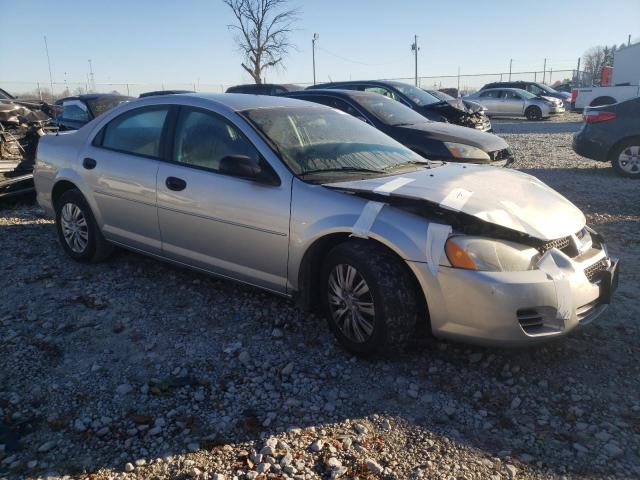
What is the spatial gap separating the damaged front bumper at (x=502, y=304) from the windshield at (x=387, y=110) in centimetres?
484

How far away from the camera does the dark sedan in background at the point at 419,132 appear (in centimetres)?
700

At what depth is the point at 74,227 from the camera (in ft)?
16.8

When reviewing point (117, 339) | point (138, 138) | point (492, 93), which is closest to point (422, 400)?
point (117, 339)

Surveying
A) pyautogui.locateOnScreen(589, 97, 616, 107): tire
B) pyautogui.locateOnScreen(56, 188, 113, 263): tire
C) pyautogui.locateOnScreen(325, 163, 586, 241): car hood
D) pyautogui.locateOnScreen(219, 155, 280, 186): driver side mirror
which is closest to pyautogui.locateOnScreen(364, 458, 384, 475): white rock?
pyautogui.locateOnScreen(325, 163, 586, 241): car hood

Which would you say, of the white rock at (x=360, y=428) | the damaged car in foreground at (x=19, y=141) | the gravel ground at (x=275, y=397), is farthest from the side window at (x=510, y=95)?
the white rock at (x=360, y=428)

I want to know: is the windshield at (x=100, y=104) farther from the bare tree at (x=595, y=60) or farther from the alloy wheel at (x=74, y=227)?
the bare tree at (x=595, y=60)

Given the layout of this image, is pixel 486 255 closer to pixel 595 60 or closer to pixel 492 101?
pixel 492 101

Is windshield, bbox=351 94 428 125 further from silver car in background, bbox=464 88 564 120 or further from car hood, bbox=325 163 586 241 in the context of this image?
silver car in background, bbox=464 88 564 120

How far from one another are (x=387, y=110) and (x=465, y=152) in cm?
145

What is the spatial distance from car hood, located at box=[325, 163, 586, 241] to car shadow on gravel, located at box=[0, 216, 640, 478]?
0.82 meters

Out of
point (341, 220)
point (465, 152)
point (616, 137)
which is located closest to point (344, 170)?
point (341, 220)

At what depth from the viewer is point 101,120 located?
196 inches

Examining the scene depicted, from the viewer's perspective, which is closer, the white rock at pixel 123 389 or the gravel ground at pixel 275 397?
the gravel ground at pixel 275 397

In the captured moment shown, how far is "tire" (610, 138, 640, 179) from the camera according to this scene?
922cm
